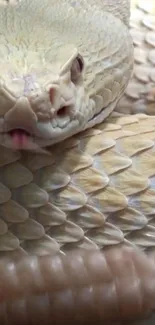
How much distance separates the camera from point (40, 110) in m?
1.10

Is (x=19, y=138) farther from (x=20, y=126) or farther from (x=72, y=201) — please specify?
(x=72, y=201)

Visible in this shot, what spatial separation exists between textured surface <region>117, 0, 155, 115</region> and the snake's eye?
0.45m

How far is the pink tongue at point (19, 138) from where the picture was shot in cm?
113

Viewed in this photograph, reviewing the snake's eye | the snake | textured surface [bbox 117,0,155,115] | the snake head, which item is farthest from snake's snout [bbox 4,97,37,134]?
textured surface [bbox 117,0,155,115]

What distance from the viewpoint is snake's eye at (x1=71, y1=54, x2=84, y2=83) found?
1273mm

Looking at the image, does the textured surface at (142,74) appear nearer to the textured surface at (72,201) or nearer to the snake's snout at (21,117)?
the textured surface at (72,201)

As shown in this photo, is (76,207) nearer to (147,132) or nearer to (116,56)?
(147,132)

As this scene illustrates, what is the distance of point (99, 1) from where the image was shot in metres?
1.84

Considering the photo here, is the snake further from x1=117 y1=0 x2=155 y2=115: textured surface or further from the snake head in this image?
x1=117 y1=0 x2=155 y2=115: textured surface

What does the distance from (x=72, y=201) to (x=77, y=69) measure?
0.81 feet

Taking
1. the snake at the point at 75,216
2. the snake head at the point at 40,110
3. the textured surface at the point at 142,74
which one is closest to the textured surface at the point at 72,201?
the snake at the point at 75,216

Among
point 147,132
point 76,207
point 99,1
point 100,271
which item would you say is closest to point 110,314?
point 100,271

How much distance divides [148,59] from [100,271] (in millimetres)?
738

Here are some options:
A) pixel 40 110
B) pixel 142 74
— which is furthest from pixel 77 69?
pixel 142 74
